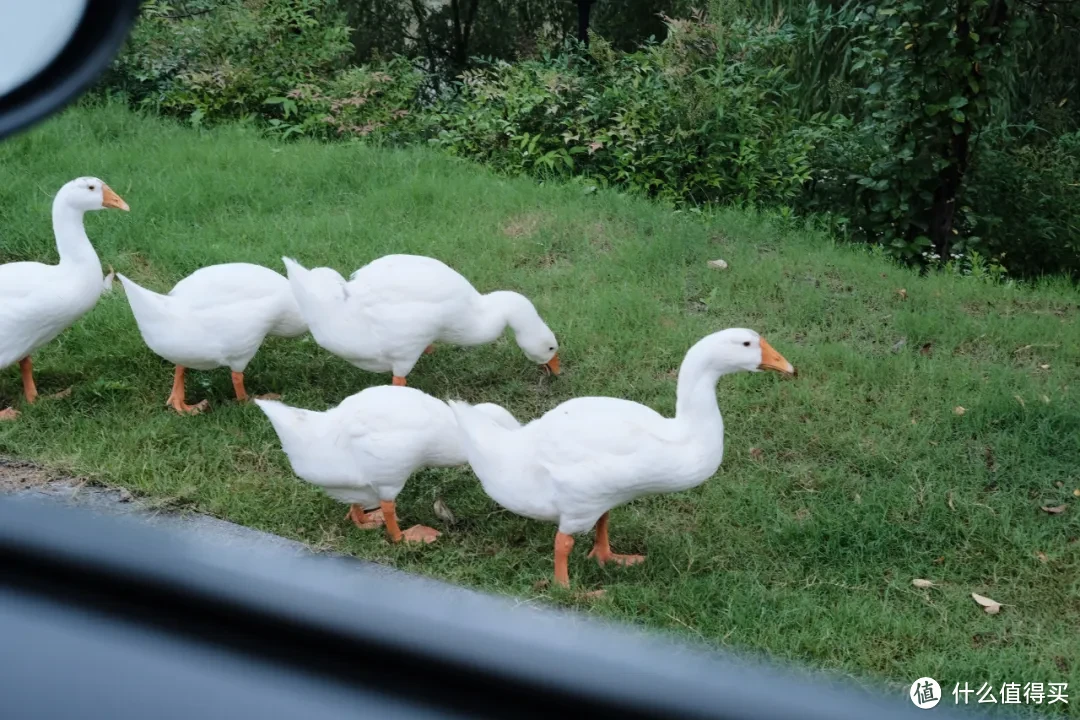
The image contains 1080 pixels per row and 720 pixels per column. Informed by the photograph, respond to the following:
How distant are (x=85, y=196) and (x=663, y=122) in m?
4.11

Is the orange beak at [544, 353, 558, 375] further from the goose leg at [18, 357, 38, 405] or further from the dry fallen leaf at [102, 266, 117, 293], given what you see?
the goose leg at [18, 357, 38, 405]

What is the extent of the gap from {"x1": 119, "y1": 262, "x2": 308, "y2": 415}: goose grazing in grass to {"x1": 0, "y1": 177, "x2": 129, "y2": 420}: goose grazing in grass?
12.3 inches

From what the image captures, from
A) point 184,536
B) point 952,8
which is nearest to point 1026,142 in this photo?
point 952,8

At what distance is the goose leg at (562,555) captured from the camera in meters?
3.54

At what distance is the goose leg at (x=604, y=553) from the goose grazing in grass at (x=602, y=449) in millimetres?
212

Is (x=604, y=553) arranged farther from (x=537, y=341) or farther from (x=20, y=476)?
(x=20, y=476)

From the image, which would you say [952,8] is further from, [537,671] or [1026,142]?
[537,671]

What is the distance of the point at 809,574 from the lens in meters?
3.65

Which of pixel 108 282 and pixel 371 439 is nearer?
pixel 371 439

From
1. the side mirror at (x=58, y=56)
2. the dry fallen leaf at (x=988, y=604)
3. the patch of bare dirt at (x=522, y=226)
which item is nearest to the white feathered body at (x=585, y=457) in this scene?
the dry fallen leaf at (x=988, y=604)

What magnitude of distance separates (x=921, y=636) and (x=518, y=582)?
1.28 metres

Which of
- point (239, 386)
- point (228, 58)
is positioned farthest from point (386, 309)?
point (228, 58)

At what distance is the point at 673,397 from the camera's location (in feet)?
15.6

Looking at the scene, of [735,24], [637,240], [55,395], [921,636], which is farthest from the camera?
[735,24]
